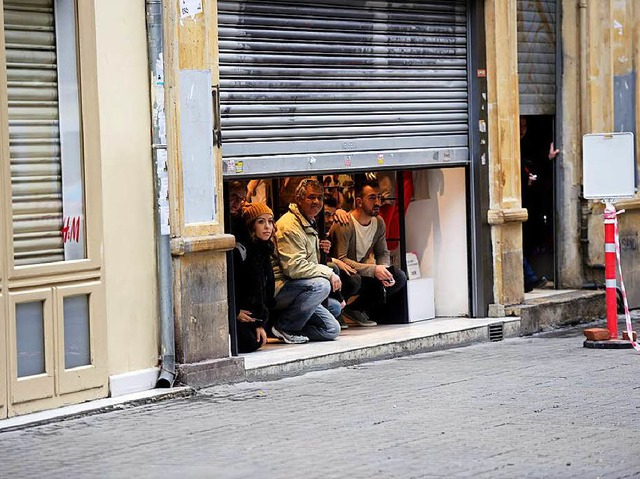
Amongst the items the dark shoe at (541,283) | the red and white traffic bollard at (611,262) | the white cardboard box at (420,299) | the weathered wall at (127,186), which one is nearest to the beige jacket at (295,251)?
the white cardboard box at (420,299)

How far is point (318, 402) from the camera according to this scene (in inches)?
406

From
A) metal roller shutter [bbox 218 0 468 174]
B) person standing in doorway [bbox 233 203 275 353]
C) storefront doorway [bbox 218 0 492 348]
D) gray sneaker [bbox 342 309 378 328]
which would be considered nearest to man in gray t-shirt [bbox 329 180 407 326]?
gray sneaker [bbox 342 309 378 328]

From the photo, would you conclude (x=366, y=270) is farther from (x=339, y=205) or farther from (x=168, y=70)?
(x=168, y=70)

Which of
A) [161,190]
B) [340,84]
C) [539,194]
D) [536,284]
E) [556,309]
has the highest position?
[340,84]

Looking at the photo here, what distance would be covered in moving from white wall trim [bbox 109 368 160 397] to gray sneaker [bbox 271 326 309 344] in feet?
7.41

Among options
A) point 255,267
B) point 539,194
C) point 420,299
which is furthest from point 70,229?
point 539,194

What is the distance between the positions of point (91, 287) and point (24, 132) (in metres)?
1.20

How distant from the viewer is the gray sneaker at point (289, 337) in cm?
1281

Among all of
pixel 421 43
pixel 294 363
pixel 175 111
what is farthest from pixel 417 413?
pixel 421 43

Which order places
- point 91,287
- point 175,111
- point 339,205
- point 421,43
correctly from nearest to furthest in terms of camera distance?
Result: 1. point 91,287
2. point 175,111
3. point 421,43
4. point 339,205

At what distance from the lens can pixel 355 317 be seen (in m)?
14.3

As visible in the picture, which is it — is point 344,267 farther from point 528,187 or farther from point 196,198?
point 528,187

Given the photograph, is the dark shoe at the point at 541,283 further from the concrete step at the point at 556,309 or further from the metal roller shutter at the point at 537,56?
the metal roller shutter at the point at 537,56

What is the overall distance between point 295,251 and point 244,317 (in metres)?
1.01
